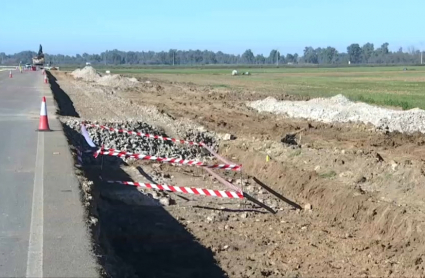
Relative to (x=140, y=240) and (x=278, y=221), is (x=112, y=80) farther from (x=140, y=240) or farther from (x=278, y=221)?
(x=140, y=240)

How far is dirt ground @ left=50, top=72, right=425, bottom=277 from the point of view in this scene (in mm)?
9344

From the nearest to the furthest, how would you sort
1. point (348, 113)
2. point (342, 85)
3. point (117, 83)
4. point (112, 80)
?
point (348, 113) → point (117, 83) → point (112, 80) → point (342, 85)

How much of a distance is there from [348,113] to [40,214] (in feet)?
67.2

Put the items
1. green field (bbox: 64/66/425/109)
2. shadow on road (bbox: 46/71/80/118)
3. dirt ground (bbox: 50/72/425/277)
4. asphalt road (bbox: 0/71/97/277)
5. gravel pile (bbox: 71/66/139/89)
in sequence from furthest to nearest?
gravel pile (bbox: 71/66/139/89), green field (bbox: 64/66/425/109), shadow on road (bbox: 46/71/80/118), dirt ground (bbox: 50/72/425/277), asphalt road (bbox: 0/71/97/277)

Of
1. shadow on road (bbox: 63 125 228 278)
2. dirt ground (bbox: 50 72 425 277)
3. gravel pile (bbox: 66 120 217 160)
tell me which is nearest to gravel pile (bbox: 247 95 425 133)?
→ dirt ground (bbox: 50 72 425 277)

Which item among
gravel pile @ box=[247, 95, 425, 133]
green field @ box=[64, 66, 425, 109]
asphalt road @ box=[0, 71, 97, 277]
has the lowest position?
green field @ box=[64, 66, 425, 109]

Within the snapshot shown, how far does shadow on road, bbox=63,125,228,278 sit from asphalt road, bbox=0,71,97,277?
272 millimetres

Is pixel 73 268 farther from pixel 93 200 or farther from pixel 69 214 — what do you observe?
pixel 93 200

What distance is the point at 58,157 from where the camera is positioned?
1317 cm

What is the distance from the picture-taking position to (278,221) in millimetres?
11891

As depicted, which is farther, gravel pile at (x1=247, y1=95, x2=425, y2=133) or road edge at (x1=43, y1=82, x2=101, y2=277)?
gravel pile at (x1=247, y1=95, x2=425, y2=133)

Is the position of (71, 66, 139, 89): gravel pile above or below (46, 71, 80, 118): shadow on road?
below

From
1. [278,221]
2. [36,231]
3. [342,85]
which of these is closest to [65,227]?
[36,231]

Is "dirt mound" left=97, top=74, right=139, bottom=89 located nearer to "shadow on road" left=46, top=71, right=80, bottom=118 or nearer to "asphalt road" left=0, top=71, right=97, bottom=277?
"shadow on road" left=46, top=71, right=80, bottom=118
